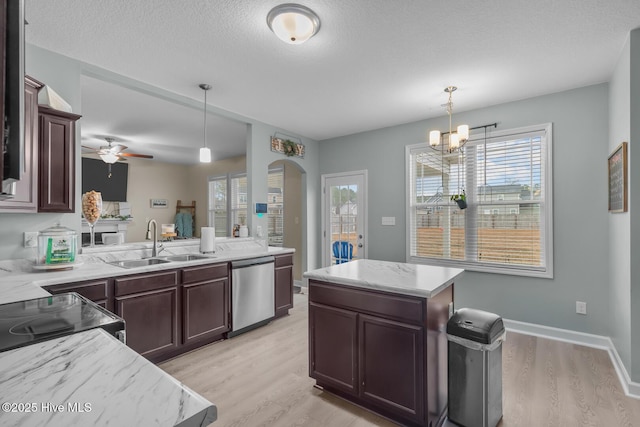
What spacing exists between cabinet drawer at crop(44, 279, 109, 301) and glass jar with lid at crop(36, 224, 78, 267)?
267mm

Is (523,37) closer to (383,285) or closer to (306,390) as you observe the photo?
(383,285)

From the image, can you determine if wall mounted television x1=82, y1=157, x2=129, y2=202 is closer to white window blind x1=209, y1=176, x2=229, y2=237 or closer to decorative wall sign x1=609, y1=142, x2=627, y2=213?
white window blind x1=209, y1=176, x2=229, y2=237

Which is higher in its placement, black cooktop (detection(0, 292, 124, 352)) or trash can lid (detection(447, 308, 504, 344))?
black cooktop (detection(0, 292, 124, 352))

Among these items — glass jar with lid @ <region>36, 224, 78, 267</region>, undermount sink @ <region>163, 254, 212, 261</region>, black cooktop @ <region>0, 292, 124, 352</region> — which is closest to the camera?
black cooktop @ <region>0, 292, 124, 352</region>

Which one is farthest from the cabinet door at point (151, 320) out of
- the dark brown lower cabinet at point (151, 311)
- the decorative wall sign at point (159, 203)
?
the decorative wall sign at point (159, 203)

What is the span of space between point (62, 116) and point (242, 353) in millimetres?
2517

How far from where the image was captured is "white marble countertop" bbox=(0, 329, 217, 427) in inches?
23.5

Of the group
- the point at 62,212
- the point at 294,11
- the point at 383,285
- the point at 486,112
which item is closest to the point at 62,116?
the point at 62,212

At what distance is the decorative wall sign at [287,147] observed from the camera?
4.71 m

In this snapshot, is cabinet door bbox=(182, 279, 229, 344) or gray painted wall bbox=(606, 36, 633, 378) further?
cabinet door bbox=(182, 279, 229, 344)

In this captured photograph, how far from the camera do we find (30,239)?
2.46m

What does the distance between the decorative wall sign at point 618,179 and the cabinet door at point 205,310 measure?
361cm

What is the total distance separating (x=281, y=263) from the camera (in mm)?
4094

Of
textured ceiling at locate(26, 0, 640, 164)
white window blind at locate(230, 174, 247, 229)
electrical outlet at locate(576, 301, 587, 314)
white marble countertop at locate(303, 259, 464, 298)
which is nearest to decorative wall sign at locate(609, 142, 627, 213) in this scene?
textured ceiling at locate(26, 0, 640, 164)
